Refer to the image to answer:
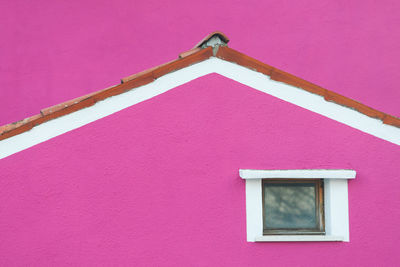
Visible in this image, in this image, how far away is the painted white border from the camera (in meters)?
4.13

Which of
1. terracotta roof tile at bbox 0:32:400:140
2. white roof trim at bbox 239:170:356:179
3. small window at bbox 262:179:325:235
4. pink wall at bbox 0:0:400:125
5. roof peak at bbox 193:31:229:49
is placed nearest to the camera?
terracotta roof tile at bbox 0:32:400:140

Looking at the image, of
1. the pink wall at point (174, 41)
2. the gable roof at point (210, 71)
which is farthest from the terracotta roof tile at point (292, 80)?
the pink wall at point (174, 41)

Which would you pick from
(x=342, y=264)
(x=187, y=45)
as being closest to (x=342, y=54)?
(x=187, y=45)

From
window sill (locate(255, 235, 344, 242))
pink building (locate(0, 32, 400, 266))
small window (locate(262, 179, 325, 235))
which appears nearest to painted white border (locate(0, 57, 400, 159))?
pink building (locate(0, 32, 400, 266))

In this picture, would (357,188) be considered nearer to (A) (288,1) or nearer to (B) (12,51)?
(A) (288,1)

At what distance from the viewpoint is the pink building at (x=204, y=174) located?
13.6ft

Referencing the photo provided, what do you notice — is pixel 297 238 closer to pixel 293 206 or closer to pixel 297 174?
pixel 293 206

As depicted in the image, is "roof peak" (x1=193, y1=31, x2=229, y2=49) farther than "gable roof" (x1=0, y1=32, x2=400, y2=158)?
Yes

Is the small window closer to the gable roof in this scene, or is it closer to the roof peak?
the gable roof

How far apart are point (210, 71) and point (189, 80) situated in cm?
21

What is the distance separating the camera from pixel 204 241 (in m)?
4.32

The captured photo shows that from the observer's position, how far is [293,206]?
4.61 meters

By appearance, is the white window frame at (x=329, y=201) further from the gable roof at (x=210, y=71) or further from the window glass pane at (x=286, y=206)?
the gable roof at (x=210, y=71)

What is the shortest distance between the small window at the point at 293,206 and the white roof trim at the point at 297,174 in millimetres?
232
